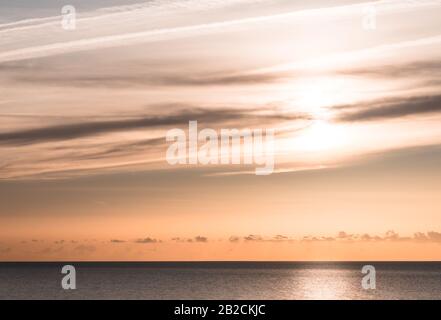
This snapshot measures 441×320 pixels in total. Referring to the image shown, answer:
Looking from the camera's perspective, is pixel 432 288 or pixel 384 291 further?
pixel 432 288

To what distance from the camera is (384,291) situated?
152 metres
